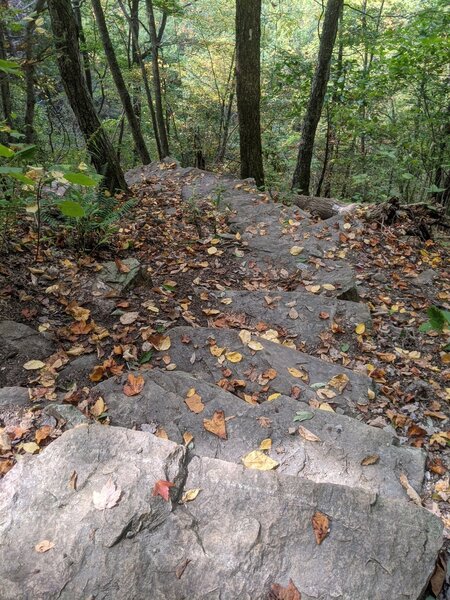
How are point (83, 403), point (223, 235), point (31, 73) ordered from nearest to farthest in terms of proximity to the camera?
point (83, 403) → point (223, 235) → point (31, 73)

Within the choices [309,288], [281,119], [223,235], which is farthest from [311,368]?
[281,119]

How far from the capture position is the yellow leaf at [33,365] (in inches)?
116

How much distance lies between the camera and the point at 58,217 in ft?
15.9

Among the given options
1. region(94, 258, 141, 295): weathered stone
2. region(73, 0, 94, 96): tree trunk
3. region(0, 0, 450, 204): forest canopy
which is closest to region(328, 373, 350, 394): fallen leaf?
region(94, 258, 141, 295): weathered stone

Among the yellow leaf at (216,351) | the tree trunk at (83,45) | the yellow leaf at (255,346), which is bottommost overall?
the yellow leaf at (216,351)

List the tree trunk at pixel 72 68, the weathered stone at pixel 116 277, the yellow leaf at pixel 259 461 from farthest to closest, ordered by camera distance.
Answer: the tree trunk at pixel 72 68 → the weathered stone at pixel 116 277 → the yellow leaf at pixel 259 461

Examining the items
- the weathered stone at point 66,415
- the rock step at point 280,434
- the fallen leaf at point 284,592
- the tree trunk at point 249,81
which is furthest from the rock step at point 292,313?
the tree trunk at point 249,81

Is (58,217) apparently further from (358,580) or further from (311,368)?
(358,580)

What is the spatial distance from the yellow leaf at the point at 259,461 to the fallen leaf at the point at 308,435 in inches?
11.2

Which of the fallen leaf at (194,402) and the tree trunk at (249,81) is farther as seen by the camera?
the tree trunk at (249,81)

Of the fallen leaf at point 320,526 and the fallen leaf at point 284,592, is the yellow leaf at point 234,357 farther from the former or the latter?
the fallen leaf at point 284,592

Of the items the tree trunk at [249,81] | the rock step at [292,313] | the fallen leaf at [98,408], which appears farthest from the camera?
the tree trunk at [249,81]

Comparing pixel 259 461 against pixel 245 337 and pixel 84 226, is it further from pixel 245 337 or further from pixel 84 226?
pixel 84 226

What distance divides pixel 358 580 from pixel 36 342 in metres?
2.57
